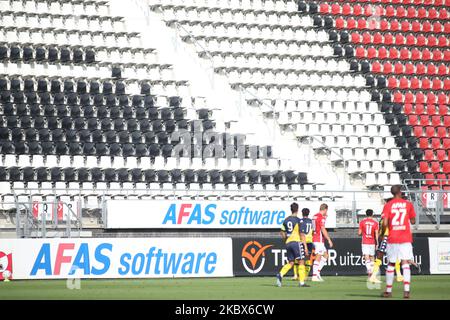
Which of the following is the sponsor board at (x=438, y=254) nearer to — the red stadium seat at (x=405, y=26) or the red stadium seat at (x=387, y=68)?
the red stadium seat at (x=387, y=68)

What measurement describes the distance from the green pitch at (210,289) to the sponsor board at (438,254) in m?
2.12

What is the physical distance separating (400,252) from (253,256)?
773 cm

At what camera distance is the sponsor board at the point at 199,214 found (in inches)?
1023

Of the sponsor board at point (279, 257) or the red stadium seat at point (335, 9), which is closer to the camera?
the sponsor board at point (279, 257)

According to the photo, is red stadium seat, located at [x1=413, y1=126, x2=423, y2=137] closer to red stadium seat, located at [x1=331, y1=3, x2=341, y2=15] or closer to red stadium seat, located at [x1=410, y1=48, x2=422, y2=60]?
red stadium seat, located at [x1=410, y1=48, x2=422, y2=60]

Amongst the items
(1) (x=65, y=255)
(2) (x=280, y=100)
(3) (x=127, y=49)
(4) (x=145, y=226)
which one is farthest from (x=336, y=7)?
(1) (x=65, y=255)

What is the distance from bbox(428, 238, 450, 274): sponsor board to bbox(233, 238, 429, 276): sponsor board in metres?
0.14

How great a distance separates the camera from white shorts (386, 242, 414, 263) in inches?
627

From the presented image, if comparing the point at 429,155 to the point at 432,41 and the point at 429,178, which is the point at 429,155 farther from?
the point at 432,41

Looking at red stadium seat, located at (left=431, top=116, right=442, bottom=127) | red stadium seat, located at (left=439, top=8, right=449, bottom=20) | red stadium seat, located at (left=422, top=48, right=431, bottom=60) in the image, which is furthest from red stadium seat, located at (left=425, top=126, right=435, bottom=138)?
red stadium seat, located at (left=439, top=8, right=449, bottom=20)

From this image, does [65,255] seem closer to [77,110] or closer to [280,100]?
[77,110]

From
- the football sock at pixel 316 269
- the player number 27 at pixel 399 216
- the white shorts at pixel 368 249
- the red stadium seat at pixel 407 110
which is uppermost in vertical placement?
the red stadium seat at pixel 407 110

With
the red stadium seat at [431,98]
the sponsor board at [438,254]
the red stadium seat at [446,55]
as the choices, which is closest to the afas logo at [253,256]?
the sponsor board at [438,254]

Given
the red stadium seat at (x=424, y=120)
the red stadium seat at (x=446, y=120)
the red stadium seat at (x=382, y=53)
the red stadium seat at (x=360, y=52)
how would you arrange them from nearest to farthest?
the red stadium seat at (x=424, y=120) → the red stadium seat at (x=446, y=120) → the red stadium seat at (x=360, y=52) → the red stadium seat at (x=382, y=53)
